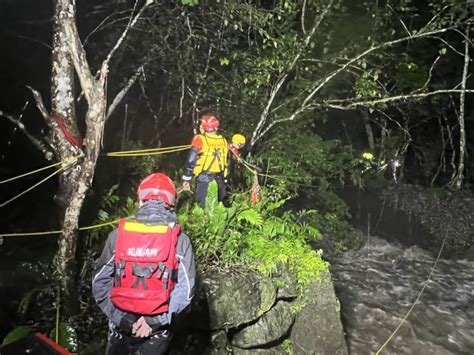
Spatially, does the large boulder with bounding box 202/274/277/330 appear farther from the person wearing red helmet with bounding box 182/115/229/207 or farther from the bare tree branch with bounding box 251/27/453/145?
the bare tree branch with bounding box 251/27/453/145

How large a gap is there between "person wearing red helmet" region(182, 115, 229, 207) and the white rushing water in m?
4.29

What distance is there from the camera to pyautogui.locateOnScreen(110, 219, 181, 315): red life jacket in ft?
11.9

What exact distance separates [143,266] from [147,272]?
0.21 feet

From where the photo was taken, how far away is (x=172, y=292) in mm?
3889

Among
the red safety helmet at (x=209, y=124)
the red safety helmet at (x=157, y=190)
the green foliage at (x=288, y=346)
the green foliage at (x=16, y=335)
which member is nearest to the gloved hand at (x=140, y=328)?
the red safety helmet at (x=157, y=190)

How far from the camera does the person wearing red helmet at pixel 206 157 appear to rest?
7418mm

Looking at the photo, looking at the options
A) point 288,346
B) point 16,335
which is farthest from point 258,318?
point 16,335

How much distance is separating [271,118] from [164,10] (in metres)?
3.93

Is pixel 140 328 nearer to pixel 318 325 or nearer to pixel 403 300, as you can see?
pixel 318 325

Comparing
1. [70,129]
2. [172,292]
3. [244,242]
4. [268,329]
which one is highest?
[70,129]

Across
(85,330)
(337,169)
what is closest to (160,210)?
(85,330)

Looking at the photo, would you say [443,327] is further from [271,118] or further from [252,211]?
[271,118]

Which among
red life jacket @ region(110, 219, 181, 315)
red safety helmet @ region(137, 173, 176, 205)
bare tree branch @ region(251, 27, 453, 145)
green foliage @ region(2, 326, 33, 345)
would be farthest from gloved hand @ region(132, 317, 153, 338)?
bare tree branch @ region(251, 27, 453, 145)

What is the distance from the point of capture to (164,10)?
8867 mm
